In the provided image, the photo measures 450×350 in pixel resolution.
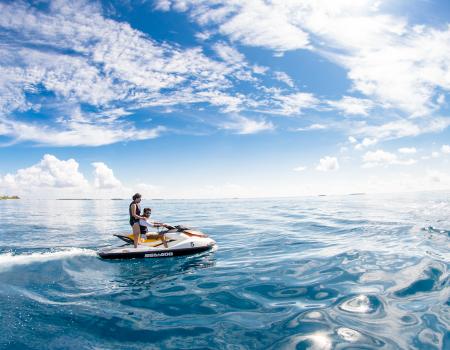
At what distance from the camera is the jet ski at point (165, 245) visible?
13.5 metres

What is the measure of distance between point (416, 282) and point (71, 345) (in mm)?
9489

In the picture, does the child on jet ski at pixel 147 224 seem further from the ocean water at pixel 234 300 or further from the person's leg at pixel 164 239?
the ocean water at pixel 234 300

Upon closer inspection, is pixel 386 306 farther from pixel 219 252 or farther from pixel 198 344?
pixel 219 252

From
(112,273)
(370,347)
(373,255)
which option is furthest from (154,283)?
(373,255)

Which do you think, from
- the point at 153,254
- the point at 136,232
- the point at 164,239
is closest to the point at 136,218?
the point at 136,232

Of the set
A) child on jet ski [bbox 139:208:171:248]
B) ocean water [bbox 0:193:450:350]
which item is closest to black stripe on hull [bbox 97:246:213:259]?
ocean water [bbox 0:193:450:350]

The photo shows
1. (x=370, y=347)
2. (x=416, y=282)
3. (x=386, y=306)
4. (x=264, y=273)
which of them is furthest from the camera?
(x=264, y=273)

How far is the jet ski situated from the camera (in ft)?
44.2

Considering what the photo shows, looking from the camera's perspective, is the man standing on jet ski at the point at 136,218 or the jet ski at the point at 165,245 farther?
the man standing on jet ski at the point at 136,218

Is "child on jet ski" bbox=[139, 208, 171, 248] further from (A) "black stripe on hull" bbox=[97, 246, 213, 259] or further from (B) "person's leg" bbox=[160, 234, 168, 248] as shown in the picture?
(A) "black stripe on hull" bbox=[97, 246, 213, 259]

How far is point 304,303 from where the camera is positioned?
773cm

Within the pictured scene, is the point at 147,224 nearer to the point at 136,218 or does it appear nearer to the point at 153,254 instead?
the point at 136,218

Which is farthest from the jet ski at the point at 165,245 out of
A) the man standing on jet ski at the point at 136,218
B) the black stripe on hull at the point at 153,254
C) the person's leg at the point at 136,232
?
the man standing on jet ski at the point at 136,218

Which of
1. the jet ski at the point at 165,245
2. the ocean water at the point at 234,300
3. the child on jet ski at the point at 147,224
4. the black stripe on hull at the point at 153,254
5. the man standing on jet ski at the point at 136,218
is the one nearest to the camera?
the ocean water at the point at 234,300
